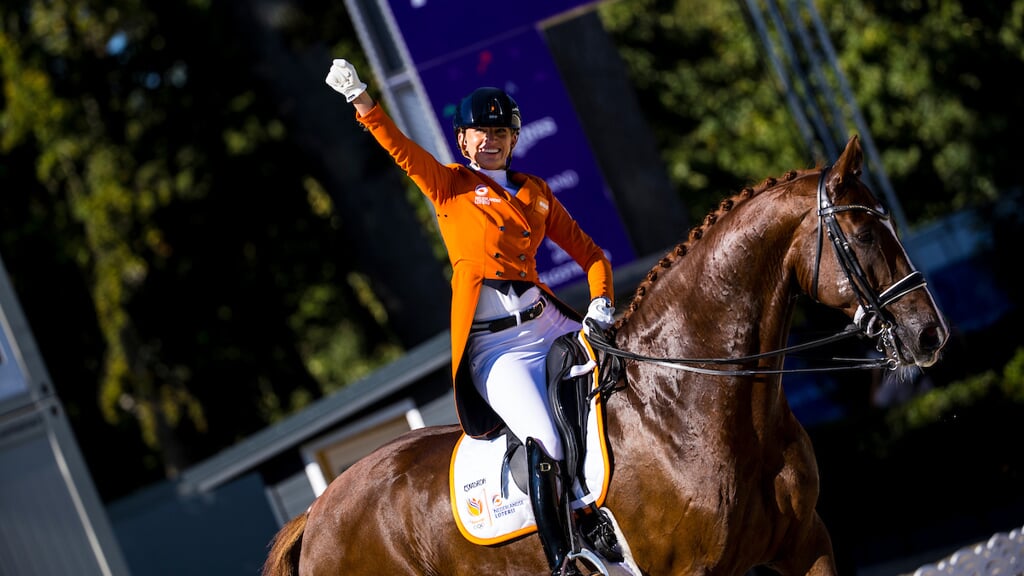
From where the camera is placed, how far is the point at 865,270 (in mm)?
4145

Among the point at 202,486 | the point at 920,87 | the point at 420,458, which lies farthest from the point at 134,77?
the point at 420,458

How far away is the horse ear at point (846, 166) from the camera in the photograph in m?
4.18

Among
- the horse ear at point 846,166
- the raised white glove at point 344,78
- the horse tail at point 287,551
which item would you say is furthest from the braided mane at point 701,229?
the horse tail at point 287,551

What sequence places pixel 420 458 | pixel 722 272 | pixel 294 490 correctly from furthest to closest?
pixel 294 490 → pixel 420 458 → pixel 722 272

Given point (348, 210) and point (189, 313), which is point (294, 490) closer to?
point (348, 210)

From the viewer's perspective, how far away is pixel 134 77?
19.0 m

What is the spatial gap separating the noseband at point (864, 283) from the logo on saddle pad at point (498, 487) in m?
1.07

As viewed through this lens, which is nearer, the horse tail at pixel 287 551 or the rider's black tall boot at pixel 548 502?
the rider's black tall boot at pixel 548 502

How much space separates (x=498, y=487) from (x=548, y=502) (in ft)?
1.03

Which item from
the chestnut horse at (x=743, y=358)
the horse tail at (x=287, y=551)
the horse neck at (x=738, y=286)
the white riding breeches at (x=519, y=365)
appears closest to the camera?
the chestnut horse at (x=743, y=358)

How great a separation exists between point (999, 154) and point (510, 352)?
1531 centimetres

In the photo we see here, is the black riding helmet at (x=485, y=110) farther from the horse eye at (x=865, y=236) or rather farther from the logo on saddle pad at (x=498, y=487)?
the horse eye at (x=865, y=236)

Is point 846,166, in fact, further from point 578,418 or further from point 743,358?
point 578,418

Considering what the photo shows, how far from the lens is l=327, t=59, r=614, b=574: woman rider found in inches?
185
